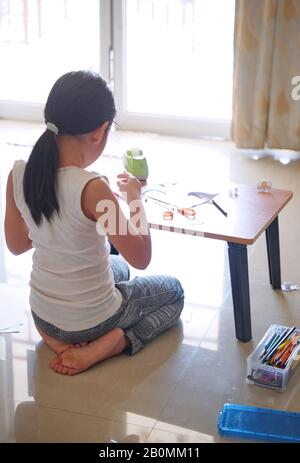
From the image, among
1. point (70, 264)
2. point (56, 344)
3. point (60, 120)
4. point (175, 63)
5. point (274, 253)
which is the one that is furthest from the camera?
point (175, 63)

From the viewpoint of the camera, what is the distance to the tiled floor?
5.93ft

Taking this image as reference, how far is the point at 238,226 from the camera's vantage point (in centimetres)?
216

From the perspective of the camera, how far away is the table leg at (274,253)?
8.02 feet

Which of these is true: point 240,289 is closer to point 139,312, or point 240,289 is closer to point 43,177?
point 139,312

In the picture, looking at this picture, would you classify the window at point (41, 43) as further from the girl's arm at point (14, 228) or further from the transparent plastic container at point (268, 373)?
the transparent plastic container at point (268, 373)

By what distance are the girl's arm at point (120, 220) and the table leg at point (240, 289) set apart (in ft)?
0.97

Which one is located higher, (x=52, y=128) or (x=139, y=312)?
(x=52, y=128)

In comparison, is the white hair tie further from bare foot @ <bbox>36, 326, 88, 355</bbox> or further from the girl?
bare foot @ <bbox>36, 326, 88, 355</bbox>

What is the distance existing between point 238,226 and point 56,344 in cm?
64

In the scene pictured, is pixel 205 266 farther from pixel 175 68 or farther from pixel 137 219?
pixel 175 68

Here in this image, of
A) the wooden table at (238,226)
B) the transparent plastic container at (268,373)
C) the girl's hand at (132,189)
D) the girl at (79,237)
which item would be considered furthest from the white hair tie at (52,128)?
the transparent plastic container at (268,373)

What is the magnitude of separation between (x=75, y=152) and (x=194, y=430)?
77 centimetres

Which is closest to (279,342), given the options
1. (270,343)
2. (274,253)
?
(270,343)
